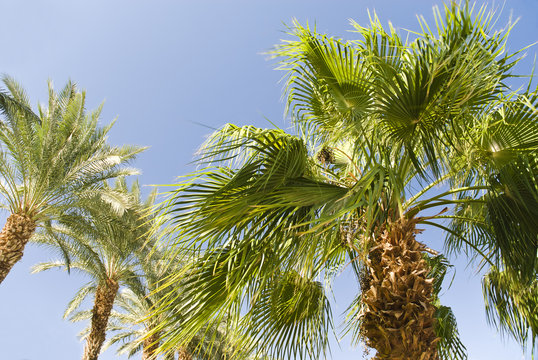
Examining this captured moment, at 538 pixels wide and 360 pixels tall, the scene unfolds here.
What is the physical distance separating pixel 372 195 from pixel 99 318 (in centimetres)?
1184

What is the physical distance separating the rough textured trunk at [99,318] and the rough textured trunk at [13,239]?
4.25m

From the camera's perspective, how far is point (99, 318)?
41.9 ft

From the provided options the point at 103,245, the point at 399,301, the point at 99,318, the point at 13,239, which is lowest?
the point at 399,301

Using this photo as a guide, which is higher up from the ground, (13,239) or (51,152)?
(51,152)

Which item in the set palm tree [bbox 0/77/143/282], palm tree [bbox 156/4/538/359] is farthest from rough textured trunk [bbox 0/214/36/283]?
palm tree [bbox 156/4/538/359]

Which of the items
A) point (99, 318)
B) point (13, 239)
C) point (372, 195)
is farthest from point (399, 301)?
point (99, 318)

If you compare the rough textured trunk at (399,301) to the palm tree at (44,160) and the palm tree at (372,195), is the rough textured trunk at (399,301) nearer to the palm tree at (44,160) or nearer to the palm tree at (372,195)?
the palm tree at (372,195)

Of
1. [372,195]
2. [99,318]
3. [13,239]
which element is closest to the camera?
[372,195]

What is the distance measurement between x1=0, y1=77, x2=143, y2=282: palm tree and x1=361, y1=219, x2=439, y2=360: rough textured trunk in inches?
327

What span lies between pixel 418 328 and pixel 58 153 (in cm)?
935

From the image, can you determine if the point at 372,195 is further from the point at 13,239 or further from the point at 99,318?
the point at 99,318

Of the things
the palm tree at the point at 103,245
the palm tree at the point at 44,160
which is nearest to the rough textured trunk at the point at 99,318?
the palm tree at the point at 103,245

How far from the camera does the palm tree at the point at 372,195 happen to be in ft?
11.8

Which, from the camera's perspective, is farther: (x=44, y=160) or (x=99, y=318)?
(x=99, y=318)
